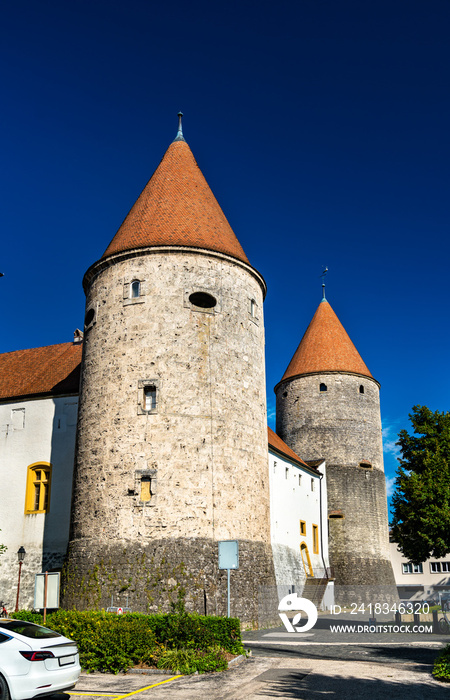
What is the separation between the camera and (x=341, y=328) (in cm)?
3975

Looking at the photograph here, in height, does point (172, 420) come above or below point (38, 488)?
above

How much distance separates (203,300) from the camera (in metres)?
20.9

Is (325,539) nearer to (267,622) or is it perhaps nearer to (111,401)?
(267,622)

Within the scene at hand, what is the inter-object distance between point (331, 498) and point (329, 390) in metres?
6.11

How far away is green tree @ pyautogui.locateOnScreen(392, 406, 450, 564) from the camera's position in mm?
19469

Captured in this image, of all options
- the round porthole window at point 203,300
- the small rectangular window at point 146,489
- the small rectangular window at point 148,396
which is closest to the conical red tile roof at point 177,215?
the round porthole window at point 203,300

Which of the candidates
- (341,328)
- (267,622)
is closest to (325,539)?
(341,328)

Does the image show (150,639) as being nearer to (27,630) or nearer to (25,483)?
(27,630)

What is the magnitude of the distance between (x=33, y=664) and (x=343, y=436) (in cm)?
Result: 2907

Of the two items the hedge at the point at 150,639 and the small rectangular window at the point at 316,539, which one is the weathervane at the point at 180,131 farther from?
the small rectangular window at the point at 316,539

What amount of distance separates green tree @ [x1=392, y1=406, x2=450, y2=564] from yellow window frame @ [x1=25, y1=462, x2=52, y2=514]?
12.9 m

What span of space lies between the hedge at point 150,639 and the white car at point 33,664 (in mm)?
2753

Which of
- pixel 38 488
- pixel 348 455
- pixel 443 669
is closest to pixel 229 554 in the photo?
pixel 443 669

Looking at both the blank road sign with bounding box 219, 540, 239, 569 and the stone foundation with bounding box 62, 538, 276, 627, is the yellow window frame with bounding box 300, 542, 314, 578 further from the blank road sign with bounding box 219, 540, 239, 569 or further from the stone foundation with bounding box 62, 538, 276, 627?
the blank road sign with bounding box 219, 540, 239, 569
